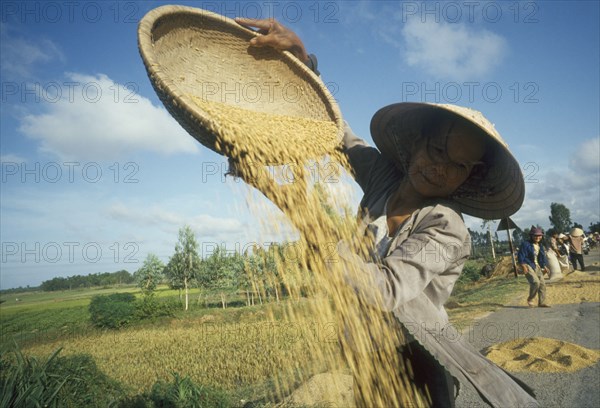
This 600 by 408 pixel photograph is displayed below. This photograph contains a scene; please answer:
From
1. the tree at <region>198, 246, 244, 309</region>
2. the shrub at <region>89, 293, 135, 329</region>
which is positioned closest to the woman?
the shrub at <region>89, 293, 135, 329</region>

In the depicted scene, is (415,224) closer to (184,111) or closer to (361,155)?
(361,155)

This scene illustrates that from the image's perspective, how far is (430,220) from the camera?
5.03 feet

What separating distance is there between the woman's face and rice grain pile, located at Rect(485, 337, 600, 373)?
11.2ft

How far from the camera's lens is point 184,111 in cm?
162

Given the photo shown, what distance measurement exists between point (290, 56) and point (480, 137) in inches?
53.6

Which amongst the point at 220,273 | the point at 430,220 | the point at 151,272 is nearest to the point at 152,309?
the point at 220,273

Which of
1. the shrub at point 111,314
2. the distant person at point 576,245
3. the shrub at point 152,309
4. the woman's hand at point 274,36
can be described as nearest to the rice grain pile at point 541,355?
the woman's hand at point 274,36

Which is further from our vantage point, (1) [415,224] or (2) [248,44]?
(2) [248,44]

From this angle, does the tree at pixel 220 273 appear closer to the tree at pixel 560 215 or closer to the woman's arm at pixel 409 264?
the woman's arm at pixel 409 264

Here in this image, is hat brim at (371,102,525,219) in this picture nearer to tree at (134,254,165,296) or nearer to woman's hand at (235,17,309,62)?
woman's hand at (235,17,309,62)

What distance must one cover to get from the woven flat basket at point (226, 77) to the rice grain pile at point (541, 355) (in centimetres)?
368

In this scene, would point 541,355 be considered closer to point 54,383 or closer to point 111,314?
point 54,383

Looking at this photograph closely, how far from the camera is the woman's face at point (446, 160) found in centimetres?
159

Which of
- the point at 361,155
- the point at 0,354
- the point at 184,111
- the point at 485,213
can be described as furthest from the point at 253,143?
the point at 0,354
